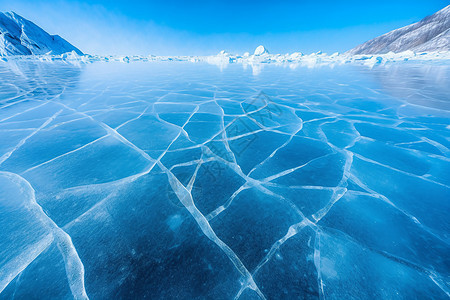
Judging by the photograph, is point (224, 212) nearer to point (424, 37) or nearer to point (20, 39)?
point (20, 39)

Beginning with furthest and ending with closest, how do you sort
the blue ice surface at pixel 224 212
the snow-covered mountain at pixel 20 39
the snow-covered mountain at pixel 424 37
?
the snow-covered mountain at pixel 20 39 < the snow-covered mountain at pixel 424 37 < the blue ice surface at pixel 224 212

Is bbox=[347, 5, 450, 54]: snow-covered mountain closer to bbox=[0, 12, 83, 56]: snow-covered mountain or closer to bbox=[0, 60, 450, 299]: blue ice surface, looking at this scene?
bbox=[0, 60, 450, 299]: blue ice surface

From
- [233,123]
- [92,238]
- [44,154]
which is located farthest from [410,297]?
[44,154]

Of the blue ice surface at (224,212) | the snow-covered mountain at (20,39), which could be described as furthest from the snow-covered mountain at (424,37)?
the snow-covered mountain at (20,39)

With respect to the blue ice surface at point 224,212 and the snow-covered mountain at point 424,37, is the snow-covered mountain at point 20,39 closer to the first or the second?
the blue ice surface at point 224,212

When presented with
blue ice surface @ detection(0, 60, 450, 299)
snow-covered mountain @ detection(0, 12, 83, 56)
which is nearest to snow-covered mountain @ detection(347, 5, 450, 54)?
blue ice surface @ detection(0, 60, 450, 299)

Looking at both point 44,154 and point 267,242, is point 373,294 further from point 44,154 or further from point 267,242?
point 44,154
